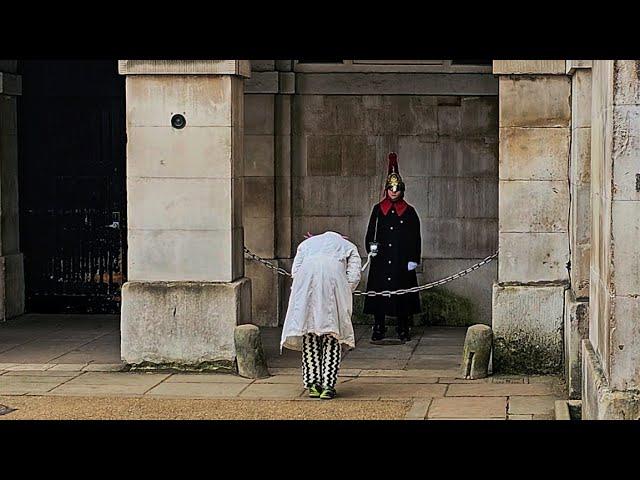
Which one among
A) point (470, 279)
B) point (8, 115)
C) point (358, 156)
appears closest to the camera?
point (470, 279)

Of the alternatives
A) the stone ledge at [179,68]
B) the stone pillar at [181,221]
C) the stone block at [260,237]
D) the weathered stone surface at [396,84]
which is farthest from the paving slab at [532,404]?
the weathered stone surface at [396,84]

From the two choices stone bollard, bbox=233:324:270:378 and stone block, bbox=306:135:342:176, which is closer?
stone bollard, bbox=233:324:270:378

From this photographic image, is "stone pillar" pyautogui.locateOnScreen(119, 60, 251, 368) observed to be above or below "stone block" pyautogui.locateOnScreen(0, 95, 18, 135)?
below

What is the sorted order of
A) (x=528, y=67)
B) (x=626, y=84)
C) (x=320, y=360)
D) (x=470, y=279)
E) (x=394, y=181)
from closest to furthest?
1. (x=626, y=84)
2. (x=320, y=360)
3. (x=528, y=67)
4. (x=394, y=181)
5. (x=470, y=279)

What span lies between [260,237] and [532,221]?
4096 mm

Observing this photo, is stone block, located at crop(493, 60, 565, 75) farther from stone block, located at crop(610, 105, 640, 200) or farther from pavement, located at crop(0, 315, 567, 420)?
stone block, located at crop(610, 105, 640, 200)

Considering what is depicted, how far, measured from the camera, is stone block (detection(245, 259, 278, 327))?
47.9 feet

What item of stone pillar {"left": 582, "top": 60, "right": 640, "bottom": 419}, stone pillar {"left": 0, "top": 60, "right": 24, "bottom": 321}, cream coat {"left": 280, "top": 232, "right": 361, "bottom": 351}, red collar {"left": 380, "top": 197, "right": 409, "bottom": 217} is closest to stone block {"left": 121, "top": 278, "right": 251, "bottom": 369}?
cream coat {"left": 280, "top": 232, "right": 361, "bottom": 351}

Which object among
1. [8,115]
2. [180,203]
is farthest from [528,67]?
[8,115]

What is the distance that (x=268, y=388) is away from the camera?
11.0 meters

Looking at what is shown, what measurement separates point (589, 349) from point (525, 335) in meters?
3.19

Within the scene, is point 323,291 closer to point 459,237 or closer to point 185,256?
point 185,256

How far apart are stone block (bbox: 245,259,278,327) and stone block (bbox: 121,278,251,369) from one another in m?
2.81
